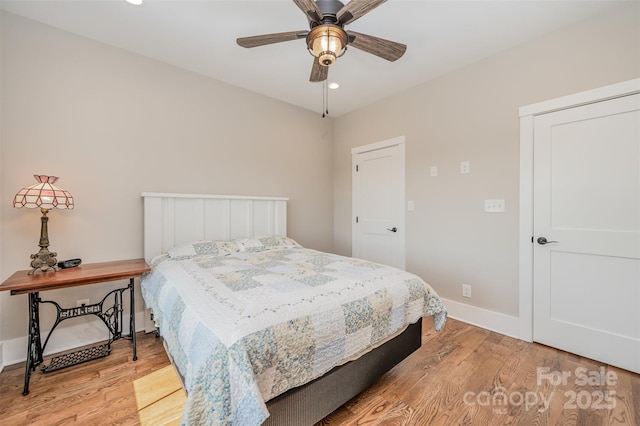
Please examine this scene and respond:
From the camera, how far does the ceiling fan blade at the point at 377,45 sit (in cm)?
173

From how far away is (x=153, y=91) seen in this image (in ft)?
8.79

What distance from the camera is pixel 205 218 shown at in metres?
2.92

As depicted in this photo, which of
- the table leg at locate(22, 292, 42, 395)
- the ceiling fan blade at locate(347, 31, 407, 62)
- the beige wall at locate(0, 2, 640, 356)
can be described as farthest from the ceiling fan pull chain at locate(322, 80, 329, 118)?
the table leg at locate(22, 292, 42, 395)

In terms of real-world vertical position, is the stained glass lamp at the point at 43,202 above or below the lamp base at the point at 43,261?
above

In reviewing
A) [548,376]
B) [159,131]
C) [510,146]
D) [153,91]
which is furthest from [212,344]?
[510,146]

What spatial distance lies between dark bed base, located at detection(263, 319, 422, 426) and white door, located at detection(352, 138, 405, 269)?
1.71 meters

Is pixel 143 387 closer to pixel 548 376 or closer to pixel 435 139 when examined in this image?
pixel 548 376

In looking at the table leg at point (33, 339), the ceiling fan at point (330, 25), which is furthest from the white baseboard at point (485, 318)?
the table leg at point (33, 339)

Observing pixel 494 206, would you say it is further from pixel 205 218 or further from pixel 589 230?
pixel 205 218

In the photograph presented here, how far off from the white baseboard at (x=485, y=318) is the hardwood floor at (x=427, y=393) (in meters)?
0.27

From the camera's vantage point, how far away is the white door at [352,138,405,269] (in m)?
3.40

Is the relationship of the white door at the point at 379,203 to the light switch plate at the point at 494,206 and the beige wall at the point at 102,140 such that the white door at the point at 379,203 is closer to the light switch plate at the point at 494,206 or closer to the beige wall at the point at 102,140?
the light switch plate at the point at 494,206

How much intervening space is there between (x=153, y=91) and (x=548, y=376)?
13.5 feet

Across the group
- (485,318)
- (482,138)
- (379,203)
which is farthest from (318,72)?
(485,318)
